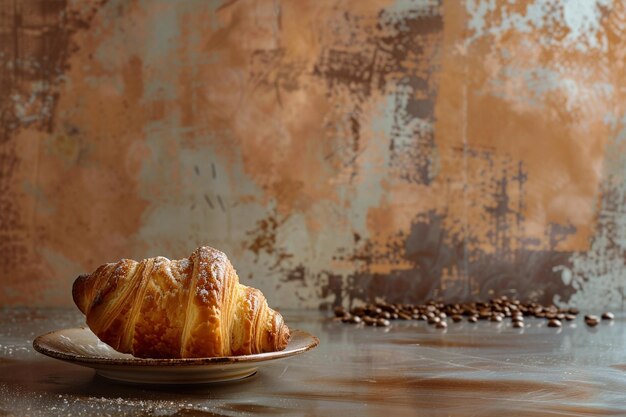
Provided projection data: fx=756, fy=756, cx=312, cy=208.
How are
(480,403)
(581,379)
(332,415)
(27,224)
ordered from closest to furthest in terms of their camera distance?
(332,415) < (480,403) < (581,379) < (27,224)

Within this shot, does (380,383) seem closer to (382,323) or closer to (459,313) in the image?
(382,323)

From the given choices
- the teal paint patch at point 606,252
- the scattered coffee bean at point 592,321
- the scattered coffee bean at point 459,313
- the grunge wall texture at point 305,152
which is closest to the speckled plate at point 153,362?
the scattered coffee bean at point 459,313

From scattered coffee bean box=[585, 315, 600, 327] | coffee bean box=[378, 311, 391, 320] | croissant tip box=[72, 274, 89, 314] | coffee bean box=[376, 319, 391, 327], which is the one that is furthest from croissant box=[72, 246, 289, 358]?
scattered coffee bean box=[585, 315, 600, 327]

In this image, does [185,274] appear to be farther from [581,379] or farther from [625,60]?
[625,60]

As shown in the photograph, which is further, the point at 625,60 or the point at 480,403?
the point at 625,60

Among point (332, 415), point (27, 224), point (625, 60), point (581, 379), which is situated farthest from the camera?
point (625, 60)

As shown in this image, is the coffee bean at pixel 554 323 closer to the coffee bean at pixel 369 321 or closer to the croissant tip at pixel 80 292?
the coffee bean at pixel 369 321

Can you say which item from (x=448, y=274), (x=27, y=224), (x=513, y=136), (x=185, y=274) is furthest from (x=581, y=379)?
(x=27, y=224)
